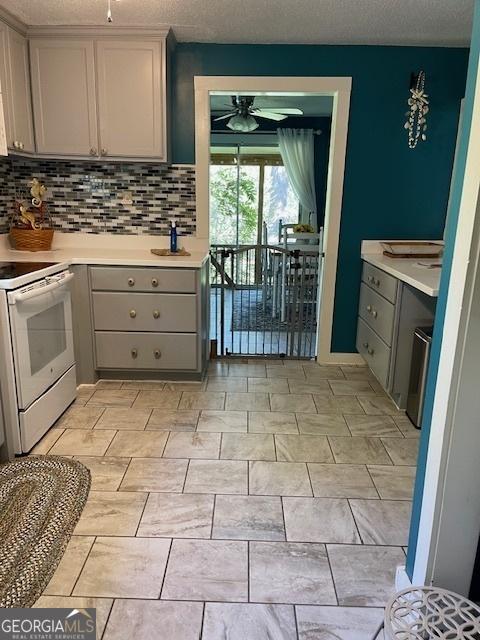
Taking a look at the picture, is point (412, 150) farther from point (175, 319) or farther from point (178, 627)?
Result: point (178, 627)

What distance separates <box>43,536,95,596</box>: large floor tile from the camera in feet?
5.12

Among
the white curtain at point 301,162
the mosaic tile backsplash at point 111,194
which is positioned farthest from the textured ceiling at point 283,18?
the white curtain at point 301,162

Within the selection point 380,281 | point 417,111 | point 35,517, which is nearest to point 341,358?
point 380,281

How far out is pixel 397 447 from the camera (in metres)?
2.52

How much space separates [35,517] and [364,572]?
1.30 m

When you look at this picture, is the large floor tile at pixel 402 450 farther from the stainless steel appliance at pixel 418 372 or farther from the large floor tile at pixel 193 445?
the large floor tile at pixel 193 445

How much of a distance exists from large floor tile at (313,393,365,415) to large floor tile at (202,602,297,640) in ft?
5.05

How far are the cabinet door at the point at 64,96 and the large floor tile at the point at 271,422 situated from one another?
2.07m

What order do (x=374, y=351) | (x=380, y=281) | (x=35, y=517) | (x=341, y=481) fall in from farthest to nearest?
(x=374, y=351) → (x=380, y=281) → (x=341, y=481) → (x=35, y=517)

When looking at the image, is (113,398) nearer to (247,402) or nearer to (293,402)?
(247,402)

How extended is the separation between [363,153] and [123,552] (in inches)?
118

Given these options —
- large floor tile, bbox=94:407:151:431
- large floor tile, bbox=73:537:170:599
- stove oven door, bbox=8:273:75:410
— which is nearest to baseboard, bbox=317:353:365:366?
large floor tile, bbox=94:407:151:431

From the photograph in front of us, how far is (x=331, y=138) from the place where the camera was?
11.1ft

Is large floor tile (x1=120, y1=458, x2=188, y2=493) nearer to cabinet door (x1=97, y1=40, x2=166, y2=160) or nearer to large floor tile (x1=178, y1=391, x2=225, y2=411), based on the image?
large floor tile (x1=178, y1=391, x2=225, y2=411)
